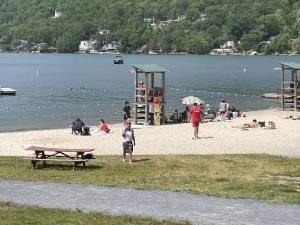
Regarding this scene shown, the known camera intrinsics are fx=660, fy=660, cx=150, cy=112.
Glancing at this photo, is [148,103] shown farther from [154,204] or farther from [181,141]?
[154,204]

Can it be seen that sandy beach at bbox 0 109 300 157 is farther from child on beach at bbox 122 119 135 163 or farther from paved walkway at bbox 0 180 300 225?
paved walkway at bbox 0 180 300 225

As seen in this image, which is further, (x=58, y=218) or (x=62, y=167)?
(x=62, y=167)

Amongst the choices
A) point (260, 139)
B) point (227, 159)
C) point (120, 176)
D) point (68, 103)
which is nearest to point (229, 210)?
point (120, 176)

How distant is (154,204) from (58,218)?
2.29 meters

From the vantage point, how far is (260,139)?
2705cm

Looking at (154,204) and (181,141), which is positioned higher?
(181,141)

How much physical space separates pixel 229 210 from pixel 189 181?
11.9 feet

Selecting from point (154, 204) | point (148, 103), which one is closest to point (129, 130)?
point (154, 204)

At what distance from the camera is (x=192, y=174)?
57.1 feet

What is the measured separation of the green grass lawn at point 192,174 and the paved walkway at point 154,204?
78 cm

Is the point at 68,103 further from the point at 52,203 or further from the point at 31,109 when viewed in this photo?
the point at 52,203

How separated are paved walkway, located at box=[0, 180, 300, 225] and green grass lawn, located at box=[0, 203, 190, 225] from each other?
0.47m

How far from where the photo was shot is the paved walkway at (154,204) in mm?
11945

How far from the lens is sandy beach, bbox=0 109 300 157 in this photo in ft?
76.7
